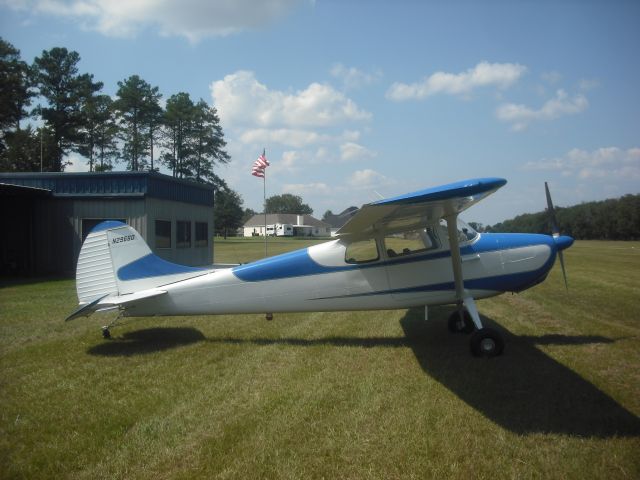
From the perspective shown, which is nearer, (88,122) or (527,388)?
(527,388)

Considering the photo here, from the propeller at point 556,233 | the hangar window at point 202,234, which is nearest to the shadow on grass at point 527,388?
the propeller at point 556,233

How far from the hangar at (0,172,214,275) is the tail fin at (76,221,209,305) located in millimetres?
9216

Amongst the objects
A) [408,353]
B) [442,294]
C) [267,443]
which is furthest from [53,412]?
[442,294]

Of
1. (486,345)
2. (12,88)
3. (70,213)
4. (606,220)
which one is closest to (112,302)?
(486,345)

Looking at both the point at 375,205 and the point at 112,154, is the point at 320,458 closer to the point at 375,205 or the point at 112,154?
the point at 375,205

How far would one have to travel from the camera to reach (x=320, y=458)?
3465mm

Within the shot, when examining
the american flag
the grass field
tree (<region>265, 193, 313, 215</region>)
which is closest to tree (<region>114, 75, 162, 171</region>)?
the american flag

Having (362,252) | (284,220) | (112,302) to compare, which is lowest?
(112,302)

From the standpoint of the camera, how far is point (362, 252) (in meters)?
6.83

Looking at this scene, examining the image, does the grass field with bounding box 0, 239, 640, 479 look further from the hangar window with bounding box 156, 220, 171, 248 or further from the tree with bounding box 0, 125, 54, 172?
the tree with bounding box 0, 125, 54, 172

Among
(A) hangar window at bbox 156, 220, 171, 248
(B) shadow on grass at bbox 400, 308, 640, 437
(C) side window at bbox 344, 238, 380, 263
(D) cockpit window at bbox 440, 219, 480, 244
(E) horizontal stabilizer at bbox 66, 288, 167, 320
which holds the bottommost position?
(B) shadow on grass at bbox 400, 308, 640, 437

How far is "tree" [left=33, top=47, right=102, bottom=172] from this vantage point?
42.3m

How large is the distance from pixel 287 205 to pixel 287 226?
53273mm

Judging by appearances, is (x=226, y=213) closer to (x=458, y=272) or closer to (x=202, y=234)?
(x=202, y=234)
